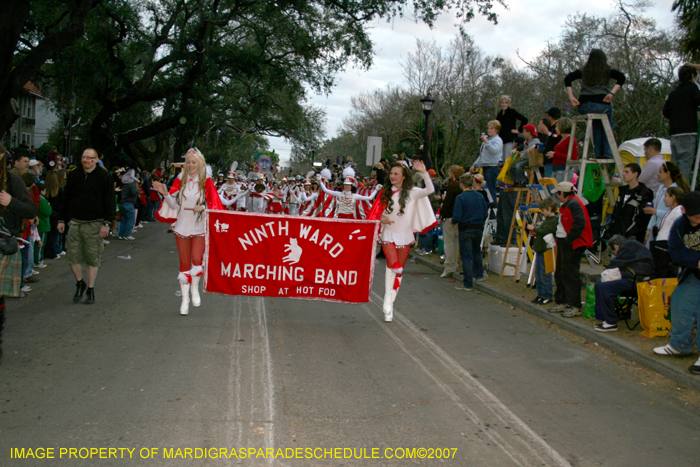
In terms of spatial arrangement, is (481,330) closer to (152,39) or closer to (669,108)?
(669,108)

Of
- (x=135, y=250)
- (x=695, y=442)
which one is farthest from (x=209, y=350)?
(x=135, y=250)

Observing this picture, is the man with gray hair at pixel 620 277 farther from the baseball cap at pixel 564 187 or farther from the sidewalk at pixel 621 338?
the baseball cap at pixel 564 187

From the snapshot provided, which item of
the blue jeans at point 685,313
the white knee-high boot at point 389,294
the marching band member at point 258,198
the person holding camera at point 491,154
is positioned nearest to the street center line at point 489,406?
the white knee-high boot at point 389,294

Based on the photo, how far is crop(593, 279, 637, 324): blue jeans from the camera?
7703mm

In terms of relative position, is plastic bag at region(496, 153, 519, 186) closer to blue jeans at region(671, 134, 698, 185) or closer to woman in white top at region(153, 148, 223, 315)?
blue jeans at region(671, 134, 698, 185)

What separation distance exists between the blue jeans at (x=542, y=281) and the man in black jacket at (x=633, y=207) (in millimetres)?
1301

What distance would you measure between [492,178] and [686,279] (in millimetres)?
7825

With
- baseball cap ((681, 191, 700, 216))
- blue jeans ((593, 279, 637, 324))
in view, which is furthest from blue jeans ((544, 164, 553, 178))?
baseball cap ((681, 191, 700, 216))

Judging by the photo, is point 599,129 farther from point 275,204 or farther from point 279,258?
point 275,204

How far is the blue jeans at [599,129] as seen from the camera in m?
10.6

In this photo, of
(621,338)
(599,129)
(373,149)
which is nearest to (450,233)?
(599,129)

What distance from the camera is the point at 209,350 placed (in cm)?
639

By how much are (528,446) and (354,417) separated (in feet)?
4.25

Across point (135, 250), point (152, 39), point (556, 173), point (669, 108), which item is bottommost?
point (135, 250)
